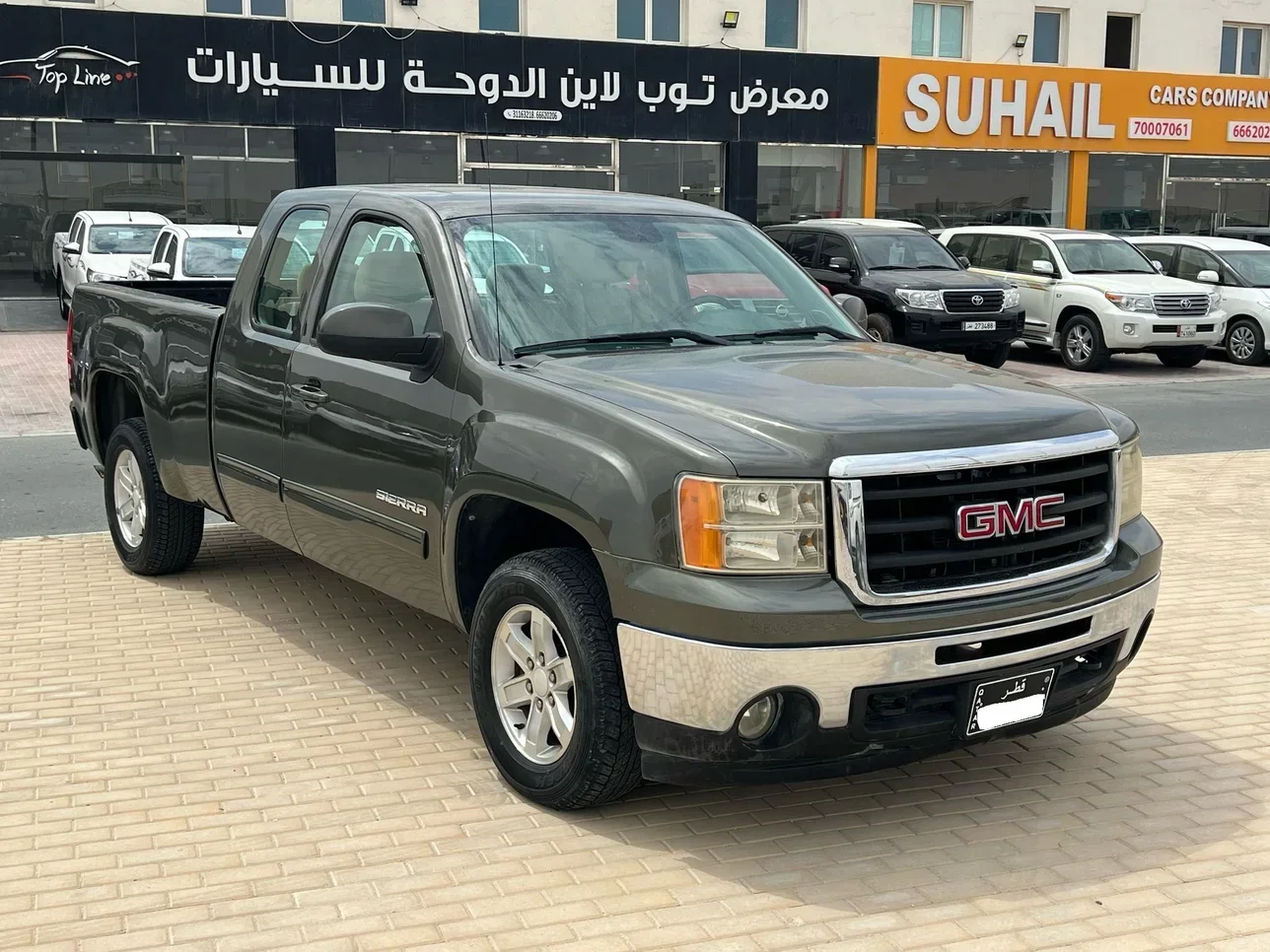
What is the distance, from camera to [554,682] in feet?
14.2

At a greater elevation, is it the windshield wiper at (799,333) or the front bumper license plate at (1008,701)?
the windshield wiper at (799,333)

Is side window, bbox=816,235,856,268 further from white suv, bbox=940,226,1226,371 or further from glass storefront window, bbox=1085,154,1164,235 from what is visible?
glass storefront window, bbox=1085,154,1164,235

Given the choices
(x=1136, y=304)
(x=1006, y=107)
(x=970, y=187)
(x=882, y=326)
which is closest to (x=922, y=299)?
→ (x=882, y=326)

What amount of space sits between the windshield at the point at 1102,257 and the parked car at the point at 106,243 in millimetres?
13070

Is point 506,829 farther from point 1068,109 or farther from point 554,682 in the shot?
point 1068,109

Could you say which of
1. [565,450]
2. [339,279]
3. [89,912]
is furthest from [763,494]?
[339,279]

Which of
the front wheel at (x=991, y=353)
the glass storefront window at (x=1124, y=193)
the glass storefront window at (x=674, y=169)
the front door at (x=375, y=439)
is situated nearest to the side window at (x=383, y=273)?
the front door at (x=375, y=439)

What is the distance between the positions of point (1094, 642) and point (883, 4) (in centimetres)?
2683

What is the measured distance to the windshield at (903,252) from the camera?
18503 mm

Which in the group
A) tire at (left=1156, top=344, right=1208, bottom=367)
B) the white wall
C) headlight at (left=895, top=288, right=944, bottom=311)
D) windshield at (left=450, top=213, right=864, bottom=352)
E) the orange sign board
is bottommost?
tire at (left=1156, top=344, right=1208, bottom=367)

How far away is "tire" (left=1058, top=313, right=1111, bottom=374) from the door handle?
15.3 meters

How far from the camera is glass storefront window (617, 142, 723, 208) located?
2775 cm

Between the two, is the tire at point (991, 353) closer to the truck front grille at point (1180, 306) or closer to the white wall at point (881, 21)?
the truck front grille at point (1180, 306)

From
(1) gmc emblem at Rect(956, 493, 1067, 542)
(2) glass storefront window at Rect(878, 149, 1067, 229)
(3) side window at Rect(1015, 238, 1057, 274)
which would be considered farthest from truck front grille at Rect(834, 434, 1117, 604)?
(2) glass storefront window at Rect(878, 149, 1067, 229)
